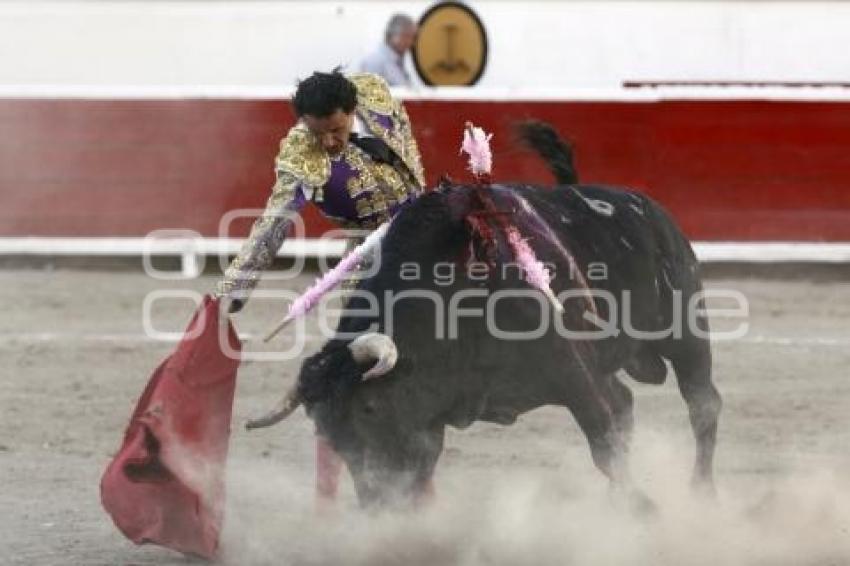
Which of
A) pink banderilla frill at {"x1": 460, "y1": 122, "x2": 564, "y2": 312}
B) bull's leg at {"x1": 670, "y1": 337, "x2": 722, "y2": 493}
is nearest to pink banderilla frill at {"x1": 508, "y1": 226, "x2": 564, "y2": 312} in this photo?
pink banderilla frill at {"x1": 460, "y1": 122, "x2": 564, "y2": 312}

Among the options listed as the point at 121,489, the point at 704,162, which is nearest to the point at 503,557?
the point at 121,489

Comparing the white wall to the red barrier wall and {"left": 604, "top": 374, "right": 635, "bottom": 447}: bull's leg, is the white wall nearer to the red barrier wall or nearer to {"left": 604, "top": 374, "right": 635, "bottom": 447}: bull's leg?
the red barrier wall

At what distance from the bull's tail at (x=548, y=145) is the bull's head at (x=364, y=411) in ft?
3.82

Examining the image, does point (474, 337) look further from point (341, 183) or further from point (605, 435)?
point (341, 183)

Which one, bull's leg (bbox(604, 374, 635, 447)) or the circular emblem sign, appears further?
the circular emblem sign

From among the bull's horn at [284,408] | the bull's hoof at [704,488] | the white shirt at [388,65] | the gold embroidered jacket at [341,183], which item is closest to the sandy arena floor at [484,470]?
the bull's hoof at [704,488]

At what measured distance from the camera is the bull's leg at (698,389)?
15.7 feet

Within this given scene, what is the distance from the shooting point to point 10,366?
6715 millimetres

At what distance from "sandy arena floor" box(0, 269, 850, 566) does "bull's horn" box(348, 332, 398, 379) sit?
0.31 metres

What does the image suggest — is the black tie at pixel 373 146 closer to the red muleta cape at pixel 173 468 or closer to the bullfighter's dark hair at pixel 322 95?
the bullfighter's dark hair at pixel 322 95

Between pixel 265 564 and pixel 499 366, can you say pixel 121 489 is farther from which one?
pixel 499 366

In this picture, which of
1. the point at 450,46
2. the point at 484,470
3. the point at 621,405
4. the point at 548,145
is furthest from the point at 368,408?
the point at 450,46

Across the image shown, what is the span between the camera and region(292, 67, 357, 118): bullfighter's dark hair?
→ 4.08 m

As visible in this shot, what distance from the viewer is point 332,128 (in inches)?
164
